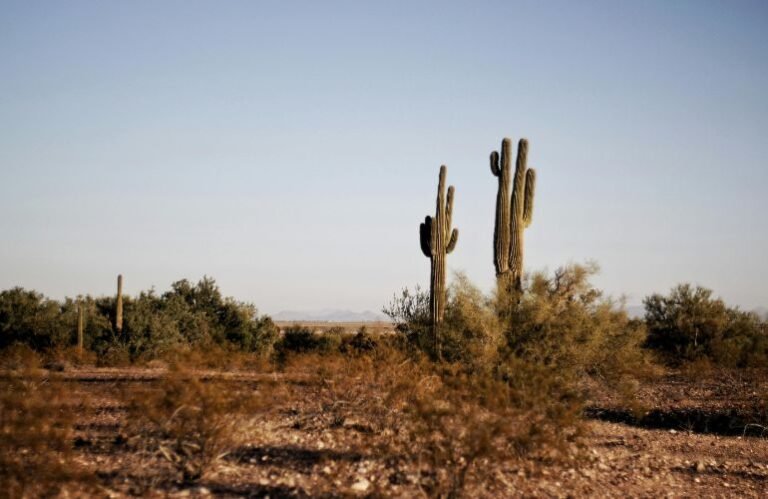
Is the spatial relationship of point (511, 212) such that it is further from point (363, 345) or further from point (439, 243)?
point (363, 345)

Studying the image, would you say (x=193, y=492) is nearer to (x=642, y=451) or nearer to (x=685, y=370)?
(x=642, y=451)

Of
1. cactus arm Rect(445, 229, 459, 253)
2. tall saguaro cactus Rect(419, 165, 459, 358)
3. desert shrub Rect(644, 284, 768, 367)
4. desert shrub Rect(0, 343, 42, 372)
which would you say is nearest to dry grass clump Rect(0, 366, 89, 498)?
desert shrub Rect(0, 343, 42, 372)

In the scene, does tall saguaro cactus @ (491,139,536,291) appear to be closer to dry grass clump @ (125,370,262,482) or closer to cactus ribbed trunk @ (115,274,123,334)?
dry grass clump @ (125,370,262,482)

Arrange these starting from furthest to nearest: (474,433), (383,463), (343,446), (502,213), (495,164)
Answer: (495,164) → (502,213) → (343,446) → (383,463) → (474,433)

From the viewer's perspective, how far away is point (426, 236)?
1861 cm

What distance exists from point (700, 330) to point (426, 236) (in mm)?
11447

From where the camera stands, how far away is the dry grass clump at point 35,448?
265 inches

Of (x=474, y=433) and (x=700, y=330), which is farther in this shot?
(x=700, y=330)

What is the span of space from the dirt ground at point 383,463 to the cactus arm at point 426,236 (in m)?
6.16

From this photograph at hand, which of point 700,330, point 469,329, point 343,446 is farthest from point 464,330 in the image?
point 700,330

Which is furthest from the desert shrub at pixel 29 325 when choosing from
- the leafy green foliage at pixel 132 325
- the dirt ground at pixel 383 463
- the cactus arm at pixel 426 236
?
the cactus arm at pixel 426 236

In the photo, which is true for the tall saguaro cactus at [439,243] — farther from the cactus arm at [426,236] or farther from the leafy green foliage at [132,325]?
the leafy green foliage at [132,325]

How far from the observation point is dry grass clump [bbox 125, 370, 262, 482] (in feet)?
25.0

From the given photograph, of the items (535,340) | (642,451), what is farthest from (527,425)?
(535,340)
